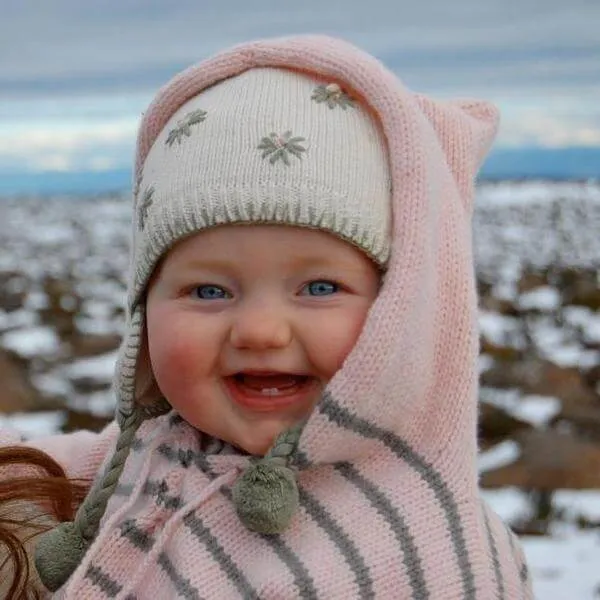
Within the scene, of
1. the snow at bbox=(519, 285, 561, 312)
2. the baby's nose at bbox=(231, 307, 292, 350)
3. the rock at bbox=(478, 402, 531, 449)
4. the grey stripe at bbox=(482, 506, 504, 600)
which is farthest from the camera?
the snow at bbox=(519, 285, 561, 312)

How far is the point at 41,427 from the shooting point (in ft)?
12.6

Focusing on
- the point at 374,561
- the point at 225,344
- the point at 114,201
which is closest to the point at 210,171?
the point at 225,344

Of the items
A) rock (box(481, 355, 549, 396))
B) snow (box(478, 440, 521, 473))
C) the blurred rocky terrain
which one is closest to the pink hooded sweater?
the blurred rocky terrain

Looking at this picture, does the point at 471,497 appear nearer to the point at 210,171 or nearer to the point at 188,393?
the point at 188,393

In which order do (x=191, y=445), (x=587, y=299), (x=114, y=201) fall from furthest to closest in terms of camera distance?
(x=114, y=201)
(x=587, y=299)
(x=191, y=445)

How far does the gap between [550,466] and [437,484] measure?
2.03m

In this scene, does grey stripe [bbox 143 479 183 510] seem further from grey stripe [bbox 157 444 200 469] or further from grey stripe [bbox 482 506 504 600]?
grey stripe [bbox 482 506 504 600]

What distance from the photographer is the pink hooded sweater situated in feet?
4.16

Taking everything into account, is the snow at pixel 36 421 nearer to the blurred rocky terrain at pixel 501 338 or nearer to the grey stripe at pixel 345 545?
the blurred rocky terrain at pixel 501 338

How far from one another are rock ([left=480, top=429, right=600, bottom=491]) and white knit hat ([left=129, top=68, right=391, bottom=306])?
6.45 ft

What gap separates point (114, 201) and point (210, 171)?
13257 millimetres

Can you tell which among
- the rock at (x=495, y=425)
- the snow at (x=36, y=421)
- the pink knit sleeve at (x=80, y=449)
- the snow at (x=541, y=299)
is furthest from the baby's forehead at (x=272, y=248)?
the snow at (x=541, y=299)

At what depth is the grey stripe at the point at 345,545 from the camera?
50.0 inches

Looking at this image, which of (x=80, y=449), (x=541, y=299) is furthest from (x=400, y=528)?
(x=541, y=299)
